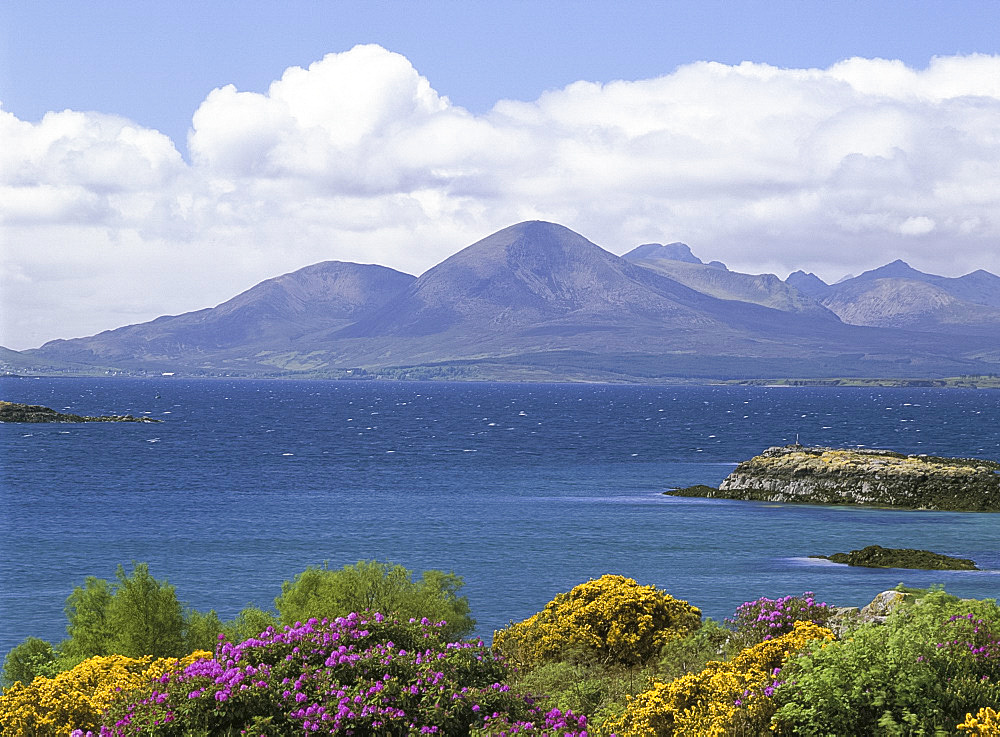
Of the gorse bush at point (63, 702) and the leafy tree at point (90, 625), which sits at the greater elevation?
the gorse bush at point (63, 702)

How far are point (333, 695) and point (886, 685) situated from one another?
7209 millimetres

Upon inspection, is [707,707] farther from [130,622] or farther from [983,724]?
[130,622]

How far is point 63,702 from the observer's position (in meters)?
16.0

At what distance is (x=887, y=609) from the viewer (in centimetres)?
2130

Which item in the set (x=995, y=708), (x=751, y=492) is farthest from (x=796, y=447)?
(x=995, y=708)

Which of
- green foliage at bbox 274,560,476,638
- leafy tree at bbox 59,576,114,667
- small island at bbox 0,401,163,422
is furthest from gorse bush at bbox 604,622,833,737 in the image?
small island at bbox 0,401,163,422

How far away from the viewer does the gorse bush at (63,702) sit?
15.7m

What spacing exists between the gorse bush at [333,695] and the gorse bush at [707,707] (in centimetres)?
103

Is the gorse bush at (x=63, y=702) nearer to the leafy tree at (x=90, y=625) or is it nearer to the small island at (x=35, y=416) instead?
the leafy tree at (x=90, y=625)

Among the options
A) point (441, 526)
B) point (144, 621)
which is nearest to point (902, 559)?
point (441, 526)

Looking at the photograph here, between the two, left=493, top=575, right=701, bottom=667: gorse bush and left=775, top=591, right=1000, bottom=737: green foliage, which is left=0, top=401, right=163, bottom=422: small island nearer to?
left=493, top=575, right=701, bottom=667: gorse bush

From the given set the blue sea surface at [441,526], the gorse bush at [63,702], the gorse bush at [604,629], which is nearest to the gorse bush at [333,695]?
the gorse bush at [63,702]

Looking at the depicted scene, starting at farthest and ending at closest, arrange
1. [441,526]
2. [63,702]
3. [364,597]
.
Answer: [441,526], [364,597], [63,702]

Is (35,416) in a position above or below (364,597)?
below
